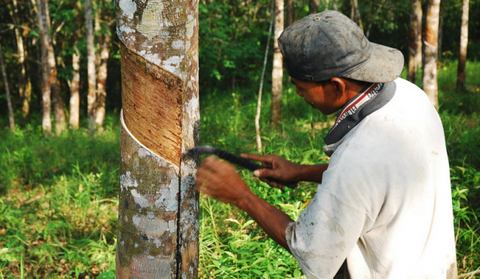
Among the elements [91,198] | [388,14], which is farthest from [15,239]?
[388,14]

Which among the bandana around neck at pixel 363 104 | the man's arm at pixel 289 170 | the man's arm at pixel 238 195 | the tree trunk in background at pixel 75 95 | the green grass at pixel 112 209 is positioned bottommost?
the tree trunk in background at pixel 75 95

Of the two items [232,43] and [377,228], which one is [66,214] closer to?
[377,228]

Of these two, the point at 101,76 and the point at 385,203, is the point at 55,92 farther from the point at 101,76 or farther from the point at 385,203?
the point at 385,203

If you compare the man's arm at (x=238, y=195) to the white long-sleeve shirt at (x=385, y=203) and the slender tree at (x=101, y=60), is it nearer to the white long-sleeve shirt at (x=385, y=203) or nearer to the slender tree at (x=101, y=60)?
the white long-sleeve shirt at (x=385, y=203)

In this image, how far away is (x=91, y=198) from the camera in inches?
189

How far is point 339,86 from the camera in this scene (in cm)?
144

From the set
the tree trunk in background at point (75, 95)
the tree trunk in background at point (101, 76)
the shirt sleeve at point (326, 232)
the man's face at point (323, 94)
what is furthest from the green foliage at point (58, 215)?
the tree trunk in background at point (101, 76)

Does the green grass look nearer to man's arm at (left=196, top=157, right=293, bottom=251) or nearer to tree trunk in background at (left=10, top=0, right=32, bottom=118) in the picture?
man's arm at (left=196, top=157, right=293, bottom=251)

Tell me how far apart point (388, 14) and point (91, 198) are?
13.6 m

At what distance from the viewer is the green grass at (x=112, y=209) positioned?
312 cm

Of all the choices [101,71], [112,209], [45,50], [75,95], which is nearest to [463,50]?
[112,209]

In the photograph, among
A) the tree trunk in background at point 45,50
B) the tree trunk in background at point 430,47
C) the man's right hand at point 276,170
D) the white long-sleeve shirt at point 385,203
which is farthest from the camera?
the tree trunk in background at point 45,50

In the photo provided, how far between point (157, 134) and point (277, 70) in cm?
562

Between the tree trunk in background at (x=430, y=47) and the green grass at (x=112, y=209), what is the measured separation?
27.2 inches
